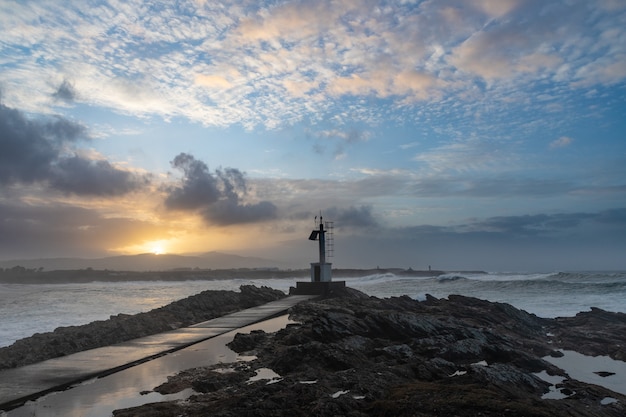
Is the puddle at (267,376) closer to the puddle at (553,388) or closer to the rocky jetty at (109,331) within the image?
the puddle at (553,388)

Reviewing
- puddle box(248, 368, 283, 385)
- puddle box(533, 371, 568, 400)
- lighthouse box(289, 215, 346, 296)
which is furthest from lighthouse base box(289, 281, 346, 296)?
puddle box(248, 368, 283, 385)

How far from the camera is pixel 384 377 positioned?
7895 millimetres

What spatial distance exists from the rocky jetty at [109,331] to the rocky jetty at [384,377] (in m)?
4.14

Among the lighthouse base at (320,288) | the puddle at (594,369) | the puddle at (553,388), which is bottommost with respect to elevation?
the puddle at (594,369)

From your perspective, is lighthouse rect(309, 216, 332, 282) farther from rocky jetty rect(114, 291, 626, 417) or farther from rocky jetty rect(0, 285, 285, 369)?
rocky jetty rect(114, 291, 626, 417)

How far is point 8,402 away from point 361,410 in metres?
5.16

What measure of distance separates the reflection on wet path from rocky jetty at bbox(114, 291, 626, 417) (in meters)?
0.35

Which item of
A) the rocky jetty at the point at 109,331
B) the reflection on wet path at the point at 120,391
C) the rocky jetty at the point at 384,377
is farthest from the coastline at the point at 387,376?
the rocky jetty at the point at 109,331

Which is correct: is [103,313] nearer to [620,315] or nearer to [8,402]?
[8,402]

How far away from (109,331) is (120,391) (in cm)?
665

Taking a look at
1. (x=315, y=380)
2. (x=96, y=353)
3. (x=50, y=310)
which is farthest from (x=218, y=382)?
(x=50, y=310)

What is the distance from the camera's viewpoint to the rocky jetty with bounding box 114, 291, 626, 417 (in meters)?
6.09

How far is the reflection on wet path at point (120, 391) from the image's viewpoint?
6.51 m

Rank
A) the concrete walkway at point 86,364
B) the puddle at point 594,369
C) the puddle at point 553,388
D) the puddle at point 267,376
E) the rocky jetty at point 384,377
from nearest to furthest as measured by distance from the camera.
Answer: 1. the rocky jetty at point 384,377
2. the concrete walkway at point 86,364
3. the puddle at point 267,376
4. the puddle at point 553,388
5. the puddle at point 594,369
